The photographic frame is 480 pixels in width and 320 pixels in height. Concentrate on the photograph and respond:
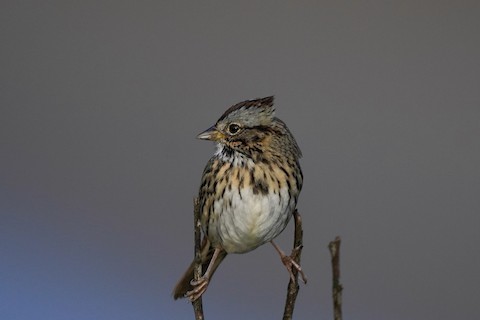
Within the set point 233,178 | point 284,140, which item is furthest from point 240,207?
point 284,140

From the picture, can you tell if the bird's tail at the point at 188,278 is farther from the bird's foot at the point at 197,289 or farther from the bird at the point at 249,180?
the bird's foot at the point at 197,289

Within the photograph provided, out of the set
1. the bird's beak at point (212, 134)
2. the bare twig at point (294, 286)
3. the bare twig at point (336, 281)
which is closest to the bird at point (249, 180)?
the bird's beak at point (212, 134)

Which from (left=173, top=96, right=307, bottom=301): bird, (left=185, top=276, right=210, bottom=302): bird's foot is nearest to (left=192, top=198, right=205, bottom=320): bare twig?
(left=185, top=276, right=210, bottom=302): bird's foot

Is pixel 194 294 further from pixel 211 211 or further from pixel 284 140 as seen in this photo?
pixel 284 140

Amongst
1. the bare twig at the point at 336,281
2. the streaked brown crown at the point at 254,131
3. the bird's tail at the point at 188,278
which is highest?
the streaked brown crown at the point at 254,131

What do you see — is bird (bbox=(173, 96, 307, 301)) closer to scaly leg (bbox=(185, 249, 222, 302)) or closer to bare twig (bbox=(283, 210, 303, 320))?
scaly leg (bbox=(185, 249, 222, 302))

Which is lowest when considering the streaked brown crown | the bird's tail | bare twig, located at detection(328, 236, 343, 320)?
the bird's tail
